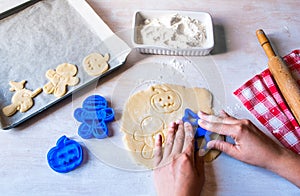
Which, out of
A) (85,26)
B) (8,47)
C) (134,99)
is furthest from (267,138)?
(8,47)

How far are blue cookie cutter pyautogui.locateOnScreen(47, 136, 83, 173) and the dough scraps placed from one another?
11cm

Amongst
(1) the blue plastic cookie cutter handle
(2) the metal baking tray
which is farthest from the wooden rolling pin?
(2) the metal baking tray

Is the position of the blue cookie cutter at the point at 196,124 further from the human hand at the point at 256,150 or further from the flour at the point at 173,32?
the flour at the point at 173,32

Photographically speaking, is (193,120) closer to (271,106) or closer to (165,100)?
(165,100)

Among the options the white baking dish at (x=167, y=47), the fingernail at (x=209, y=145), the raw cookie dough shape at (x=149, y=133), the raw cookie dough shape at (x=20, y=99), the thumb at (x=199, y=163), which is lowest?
the thumb at (x=199, y=163)

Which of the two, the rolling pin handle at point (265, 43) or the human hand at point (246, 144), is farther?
the rolling pin handle at point (265, 43)

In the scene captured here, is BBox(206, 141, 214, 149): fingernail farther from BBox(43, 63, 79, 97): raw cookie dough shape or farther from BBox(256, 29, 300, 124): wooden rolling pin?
BBox(43, 63, 79, 97): raw cookie dough shape

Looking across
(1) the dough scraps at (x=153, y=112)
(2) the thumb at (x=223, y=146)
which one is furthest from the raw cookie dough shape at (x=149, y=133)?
(2) the thumb at (x=223, y=146)

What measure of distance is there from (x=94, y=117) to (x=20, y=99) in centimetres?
18

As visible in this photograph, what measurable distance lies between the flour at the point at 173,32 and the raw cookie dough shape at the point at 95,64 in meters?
0.11

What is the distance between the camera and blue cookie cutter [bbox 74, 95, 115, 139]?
66cm

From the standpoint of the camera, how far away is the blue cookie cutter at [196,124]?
0.66 meters

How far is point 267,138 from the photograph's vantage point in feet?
2.12

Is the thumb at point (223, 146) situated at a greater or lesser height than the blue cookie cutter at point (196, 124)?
lesser
